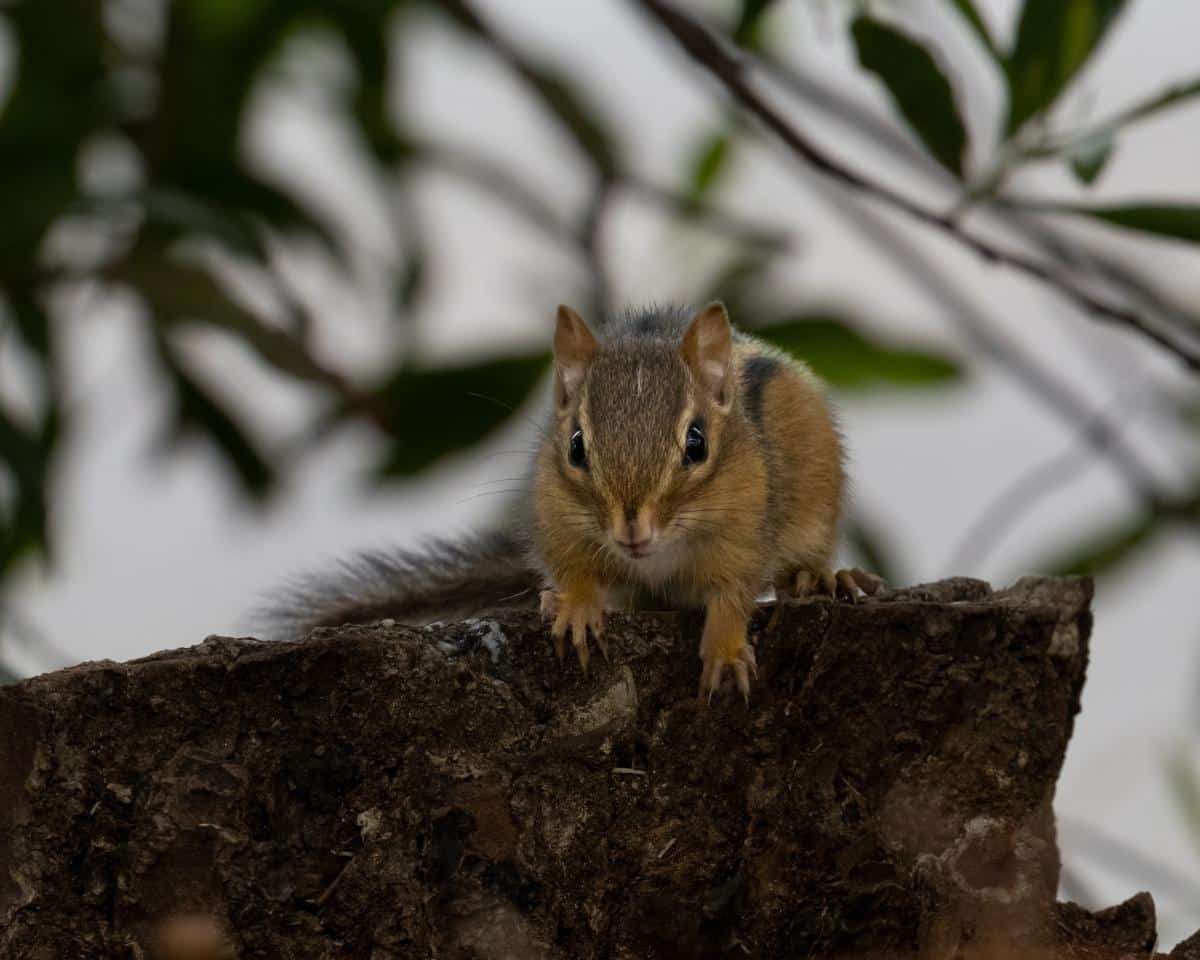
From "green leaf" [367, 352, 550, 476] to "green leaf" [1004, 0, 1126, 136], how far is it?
1.80 metres

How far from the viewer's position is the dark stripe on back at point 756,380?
299cm

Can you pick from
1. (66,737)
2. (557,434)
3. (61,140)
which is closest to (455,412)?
(61,140)

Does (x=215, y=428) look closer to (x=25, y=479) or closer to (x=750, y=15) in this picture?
(x=25, y=479)

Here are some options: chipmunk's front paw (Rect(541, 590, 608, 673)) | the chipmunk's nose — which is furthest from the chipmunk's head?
chipmunk's front paw (Rect(541, 590, 608, 673))

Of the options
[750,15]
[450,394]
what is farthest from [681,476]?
[450,394]

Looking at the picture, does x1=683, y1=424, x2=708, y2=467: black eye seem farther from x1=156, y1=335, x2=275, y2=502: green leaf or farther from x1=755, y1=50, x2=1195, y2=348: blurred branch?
x1=156, y1=335, x2=275, y2=502: green leaf

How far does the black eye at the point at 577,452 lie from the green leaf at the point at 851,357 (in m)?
1.48

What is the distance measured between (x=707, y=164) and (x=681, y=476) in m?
2.47

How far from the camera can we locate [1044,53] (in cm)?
281

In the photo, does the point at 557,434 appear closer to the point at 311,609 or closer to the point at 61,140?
the point at 311,609

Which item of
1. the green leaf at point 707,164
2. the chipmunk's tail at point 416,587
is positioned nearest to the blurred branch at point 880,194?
the chipmunk's tail at point 416,587

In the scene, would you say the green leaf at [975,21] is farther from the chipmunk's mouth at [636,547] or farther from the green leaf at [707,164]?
the green leaf at [707,164]

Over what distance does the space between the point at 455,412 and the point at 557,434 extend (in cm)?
154

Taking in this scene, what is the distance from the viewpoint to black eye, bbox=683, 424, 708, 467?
2721 mm
